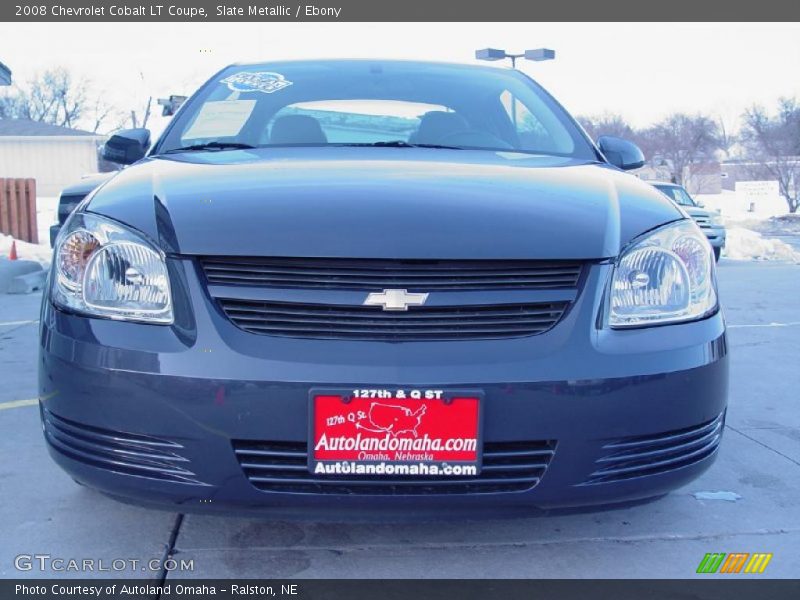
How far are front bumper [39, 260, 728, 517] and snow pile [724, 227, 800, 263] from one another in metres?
15.1

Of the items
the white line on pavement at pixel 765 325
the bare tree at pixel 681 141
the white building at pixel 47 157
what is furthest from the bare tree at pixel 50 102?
the white line on pavement at pixel 765 325

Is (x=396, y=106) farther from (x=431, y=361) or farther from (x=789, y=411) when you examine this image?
(x=789, y=411)

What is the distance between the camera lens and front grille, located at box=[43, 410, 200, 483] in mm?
1853

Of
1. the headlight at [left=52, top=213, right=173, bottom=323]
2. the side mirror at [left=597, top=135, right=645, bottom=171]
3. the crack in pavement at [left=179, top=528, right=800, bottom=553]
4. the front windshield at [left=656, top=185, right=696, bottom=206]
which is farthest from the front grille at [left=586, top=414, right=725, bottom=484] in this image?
the front windshield at [left=656, top=185, right=696, bottom=206]

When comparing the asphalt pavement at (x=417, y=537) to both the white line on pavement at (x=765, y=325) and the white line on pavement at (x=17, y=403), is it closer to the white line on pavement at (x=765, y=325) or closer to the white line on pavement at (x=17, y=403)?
the white line on pavement at (x=17, y=403)

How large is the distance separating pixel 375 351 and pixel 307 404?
19 centimetres

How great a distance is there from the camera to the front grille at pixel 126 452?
1853mm

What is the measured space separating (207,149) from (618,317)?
61.5 inches

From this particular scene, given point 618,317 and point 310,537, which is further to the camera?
point 310,537

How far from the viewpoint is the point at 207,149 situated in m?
2.83

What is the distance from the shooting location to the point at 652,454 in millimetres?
1949

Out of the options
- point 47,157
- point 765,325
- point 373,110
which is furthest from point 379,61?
point 47,157

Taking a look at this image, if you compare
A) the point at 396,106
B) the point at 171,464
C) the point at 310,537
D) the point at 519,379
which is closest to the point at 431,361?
the point at 519,379

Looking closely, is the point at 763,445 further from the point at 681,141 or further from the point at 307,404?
the point at 681,141
